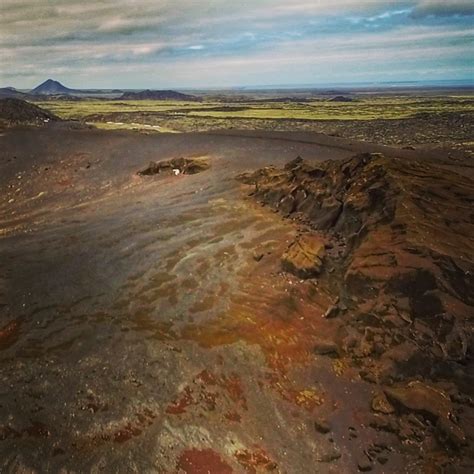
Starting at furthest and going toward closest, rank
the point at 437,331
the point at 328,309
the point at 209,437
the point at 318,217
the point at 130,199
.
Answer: the point at 130,199, the point at 318,217, the point at 328,309, the point at 437,331, the point at 209,437

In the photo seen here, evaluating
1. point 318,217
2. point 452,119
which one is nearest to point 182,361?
point 318,217

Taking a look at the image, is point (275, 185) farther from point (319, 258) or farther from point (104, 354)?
point (104, 354)

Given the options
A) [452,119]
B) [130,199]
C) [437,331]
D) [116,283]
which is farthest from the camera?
[452,119]

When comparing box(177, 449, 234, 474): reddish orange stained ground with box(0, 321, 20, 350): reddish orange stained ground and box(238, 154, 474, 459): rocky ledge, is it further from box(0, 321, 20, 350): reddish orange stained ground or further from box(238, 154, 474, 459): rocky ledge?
box(0, 321, 20, 350): reddish orange stained ground

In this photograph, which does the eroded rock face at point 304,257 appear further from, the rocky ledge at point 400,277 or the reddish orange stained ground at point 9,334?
the reddish orange stained ground at point 9,334

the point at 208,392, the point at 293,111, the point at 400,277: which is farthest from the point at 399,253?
the point at 293,111

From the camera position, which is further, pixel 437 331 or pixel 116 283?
pixel 116 283

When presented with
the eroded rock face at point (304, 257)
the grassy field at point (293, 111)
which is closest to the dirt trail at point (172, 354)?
→ the eroded rock face at point (304, 257)
